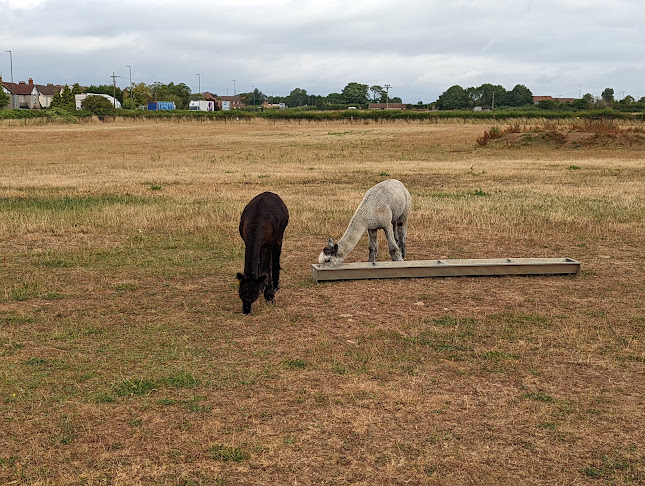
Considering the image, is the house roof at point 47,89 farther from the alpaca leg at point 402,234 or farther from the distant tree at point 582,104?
Result: the alpaca leg at point 402,234

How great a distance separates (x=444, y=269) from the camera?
11.5 meters

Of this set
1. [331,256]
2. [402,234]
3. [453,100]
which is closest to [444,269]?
[402,234]

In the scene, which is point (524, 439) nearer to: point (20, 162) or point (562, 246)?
point (562, 246)

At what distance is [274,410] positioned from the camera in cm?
Answer: 645

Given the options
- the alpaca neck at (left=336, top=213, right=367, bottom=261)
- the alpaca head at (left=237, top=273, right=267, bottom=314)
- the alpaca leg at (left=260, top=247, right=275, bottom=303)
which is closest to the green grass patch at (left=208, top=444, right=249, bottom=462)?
the alpaca head at (left=237, top=273, right=267, bottom=314)

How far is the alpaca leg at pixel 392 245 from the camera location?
11.4 meters

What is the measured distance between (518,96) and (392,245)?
136343mm

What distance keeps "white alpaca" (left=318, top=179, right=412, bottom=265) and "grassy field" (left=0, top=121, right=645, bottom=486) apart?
65 cm

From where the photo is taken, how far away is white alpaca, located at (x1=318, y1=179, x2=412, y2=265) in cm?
1118

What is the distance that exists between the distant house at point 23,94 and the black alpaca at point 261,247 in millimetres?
139629

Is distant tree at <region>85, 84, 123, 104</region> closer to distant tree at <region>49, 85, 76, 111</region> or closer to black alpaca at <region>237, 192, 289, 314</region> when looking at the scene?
distant tree at <region>49, 85, 76, 111</region>

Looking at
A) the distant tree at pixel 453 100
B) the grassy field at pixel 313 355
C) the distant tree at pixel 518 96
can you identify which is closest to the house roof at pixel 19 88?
the distant tree at pixel 453 100

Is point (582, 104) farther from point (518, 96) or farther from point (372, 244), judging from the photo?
point (372, 244)

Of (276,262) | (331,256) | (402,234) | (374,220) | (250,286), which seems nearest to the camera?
(250,286)
